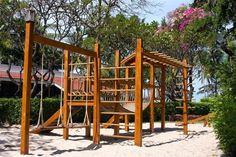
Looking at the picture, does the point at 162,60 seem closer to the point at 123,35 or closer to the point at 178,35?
the point at 123,35

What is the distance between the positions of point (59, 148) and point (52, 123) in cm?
313

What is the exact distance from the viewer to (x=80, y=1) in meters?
21.1

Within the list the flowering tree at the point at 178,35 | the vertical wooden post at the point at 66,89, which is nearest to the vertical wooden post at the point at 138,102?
the vertical wooden post at the point at 66,89

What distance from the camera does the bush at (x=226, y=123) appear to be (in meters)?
10.1

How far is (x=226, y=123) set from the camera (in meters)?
10.3

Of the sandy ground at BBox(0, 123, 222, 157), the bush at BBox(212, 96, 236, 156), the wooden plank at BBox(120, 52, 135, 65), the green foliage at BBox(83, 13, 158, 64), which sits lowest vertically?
the sandy ground at BBox(0, 123, 222, 157)

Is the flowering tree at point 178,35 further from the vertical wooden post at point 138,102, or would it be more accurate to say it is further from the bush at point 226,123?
the bush at point 226,123

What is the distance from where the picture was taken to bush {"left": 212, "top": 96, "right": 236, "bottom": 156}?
33.2 ft

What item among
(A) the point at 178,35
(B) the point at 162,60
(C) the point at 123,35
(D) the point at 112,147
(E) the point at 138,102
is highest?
(A) the point at 178,35

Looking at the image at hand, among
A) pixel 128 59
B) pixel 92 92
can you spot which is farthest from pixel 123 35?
pixel 92 92

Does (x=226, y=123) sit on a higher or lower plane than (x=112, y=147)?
higher

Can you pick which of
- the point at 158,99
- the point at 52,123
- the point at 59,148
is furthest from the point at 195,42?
the point at 59,148

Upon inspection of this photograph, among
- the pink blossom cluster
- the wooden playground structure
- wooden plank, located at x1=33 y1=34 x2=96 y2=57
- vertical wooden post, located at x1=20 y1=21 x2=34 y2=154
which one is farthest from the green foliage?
vertical wooden post, located at x1=20 y1=21 x2=34 y2=154

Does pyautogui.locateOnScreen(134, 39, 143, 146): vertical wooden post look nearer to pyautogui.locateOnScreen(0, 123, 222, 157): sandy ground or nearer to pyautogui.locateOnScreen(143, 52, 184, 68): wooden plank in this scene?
pyautogui.locateOnScreen(0, 123, 222, 157): sandy ground
